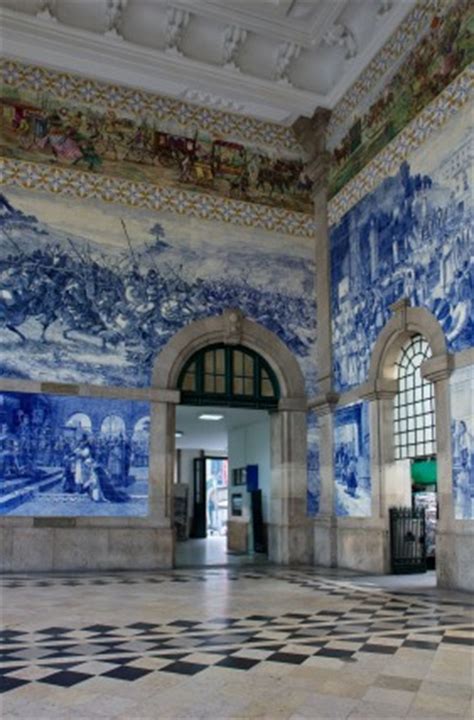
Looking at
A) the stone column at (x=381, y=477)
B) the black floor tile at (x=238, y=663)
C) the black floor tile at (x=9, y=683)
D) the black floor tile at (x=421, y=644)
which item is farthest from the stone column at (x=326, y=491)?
the black floor tile at (x=9, y=683)

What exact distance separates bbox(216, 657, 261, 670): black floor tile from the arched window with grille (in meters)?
7.66

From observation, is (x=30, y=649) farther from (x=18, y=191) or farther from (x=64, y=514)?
(x=18, y=191)

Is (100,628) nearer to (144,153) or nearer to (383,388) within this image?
(383,388)

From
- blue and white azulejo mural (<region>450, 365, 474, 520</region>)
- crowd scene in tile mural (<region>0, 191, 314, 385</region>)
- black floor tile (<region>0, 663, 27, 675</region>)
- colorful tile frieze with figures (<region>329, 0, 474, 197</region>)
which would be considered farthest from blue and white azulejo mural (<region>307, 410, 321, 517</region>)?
black floor tile (<region>0, 663, 27, 675</region>)

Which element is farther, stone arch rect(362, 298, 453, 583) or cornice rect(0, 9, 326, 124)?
cornice rect(0, 9, 326, 124)

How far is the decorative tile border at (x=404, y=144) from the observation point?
39.5 ft

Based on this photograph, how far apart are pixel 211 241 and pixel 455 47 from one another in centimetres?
625

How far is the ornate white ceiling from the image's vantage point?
1395 centimetres

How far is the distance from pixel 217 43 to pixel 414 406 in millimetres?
8395

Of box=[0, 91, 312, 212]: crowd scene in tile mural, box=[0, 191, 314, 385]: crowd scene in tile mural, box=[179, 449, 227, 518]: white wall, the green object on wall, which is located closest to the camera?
box=[0, 191, 314, 385]: crowd scene in tile mural

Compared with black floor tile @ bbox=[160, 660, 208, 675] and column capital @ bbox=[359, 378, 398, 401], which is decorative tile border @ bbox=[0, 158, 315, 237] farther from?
black floor tile @ bbox=[160, 660, 208, 675]

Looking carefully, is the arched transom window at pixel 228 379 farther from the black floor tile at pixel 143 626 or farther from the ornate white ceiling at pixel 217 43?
the black floor tile at pixel 143 626

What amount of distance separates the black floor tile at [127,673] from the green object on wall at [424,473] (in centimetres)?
1127

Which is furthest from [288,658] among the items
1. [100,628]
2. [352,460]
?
[352,460]
